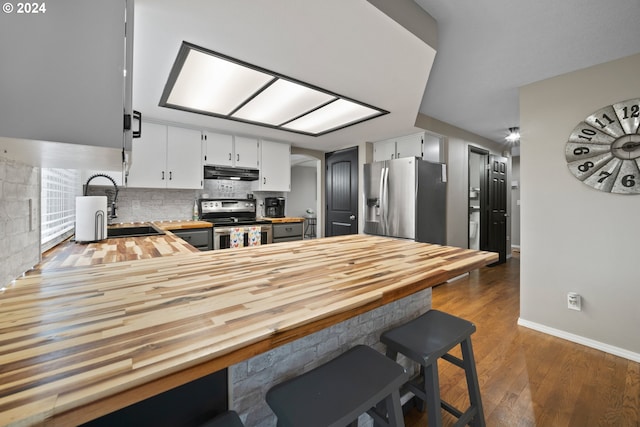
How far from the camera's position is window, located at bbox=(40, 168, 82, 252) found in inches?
67.9

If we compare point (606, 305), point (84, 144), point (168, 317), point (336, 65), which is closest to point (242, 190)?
point (336, 65)

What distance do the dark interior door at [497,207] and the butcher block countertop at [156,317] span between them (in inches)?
184

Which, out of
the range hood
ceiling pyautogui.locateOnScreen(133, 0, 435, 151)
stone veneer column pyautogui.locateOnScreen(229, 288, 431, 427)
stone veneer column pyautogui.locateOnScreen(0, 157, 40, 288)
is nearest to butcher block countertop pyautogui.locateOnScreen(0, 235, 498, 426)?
stone veneer column pyautogui.locateOnScreen(0, 157, 40, 288)

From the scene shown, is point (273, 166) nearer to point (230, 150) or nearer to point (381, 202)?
point (230, 150)

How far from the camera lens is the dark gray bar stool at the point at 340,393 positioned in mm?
760

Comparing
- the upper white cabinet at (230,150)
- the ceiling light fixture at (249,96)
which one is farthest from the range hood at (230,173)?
the ceiling light fixture at (249,96)

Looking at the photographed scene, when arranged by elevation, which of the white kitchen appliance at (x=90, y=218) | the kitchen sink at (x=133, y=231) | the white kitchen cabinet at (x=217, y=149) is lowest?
the kitchen sink at (x=133, y=231)

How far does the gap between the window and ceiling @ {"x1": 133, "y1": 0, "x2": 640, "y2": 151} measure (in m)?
0.97

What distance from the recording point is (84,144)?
29.9 inches

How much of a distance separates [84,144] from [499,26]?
2.54 m

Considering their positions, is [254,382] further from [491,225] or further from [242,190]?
[491,225]

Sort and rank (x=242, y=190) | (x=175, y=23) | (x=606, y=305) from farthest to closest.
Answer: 1. (x=242, y=190)
2. (x=606, y=305)
3. (x=175, y=23)

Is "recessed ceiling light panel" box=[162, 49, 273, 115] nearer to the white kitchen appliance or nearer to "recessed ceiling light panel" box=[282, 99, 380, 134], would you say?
"recessed ceiling light panel" box=[282, 99, 380, 134]

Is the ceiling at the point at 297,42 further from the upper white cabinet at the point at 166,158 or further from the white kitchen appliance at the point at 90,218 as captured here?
the white kitchen appliance at the point at 90,218
